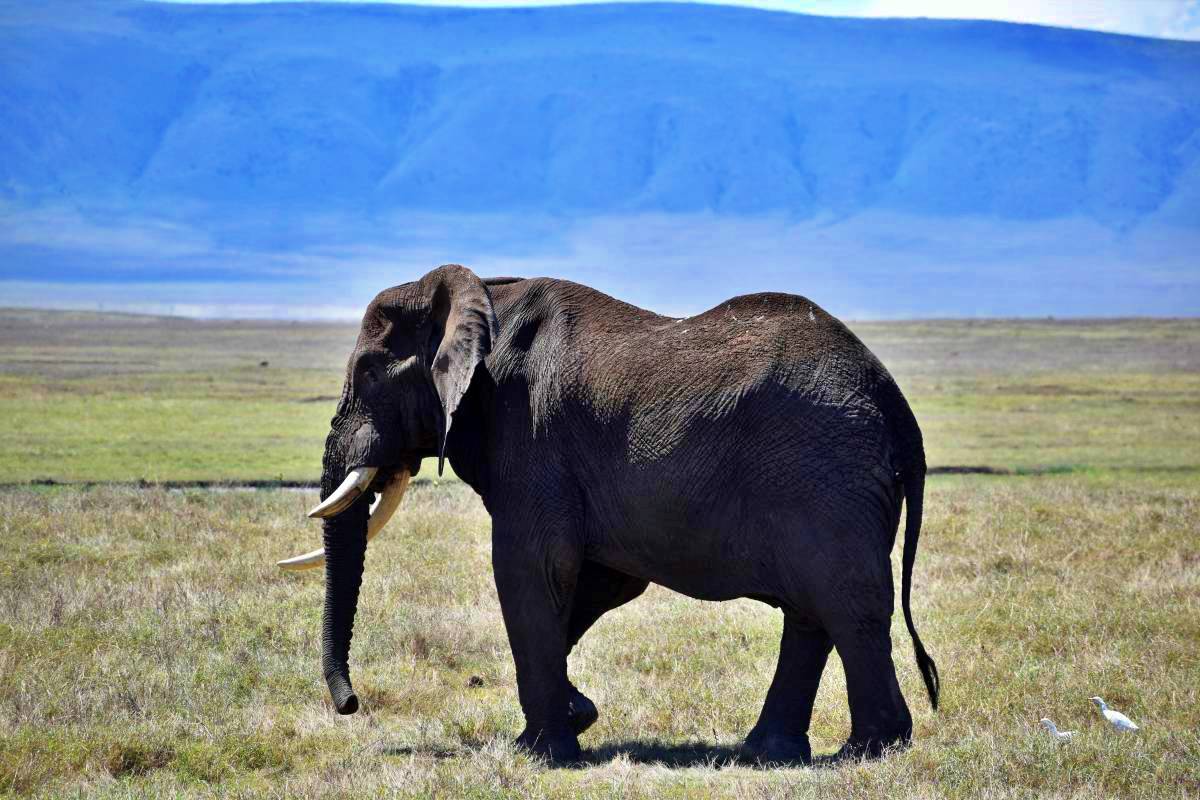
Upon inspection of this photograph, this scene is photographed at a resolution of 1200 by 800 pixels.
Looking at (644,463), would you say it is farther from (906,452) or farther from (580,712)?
(580,712)

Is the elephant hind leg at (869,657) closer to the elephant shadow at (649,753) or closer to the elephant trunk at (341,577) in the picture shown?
the elephant shadow at (649,753)

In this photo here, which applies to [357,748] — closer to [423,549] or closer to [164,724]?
[164,724]

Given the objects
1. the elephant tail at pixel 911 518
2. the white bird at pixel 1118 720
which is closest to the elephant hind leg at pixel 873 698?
the elephant tail at pixel 911 518

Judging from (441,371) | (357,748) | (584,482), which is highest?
(441,371)

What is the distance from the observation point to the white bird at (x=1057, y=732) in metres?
9.22

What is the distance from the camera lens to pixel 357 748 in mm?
9805

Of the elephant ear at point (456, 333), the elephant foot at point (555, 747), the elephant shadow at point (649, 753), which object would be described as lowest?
the elephant shadow at point (649, 753)

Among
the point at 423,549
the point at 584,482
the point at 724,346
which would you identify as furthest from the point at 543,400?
the point at 423,549

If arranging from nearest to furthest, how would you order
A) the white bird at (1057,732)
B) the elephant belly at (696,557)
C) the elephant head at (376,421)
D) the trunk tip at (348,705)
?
the elephant belly at (696,557) → the white bird at (1057,732) → the trunk tip at (348,705) → the elephant head at (376,421)

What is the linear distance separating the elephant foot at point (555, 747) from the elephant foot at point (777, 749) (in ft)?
3.32

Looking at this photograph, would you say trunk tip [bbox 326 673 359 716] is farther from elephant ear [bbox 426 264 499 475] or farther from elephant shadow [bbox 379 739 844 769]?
elephant ear [bbox 426 264 499 475]

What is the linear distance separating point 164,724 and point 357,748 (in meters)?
1.19

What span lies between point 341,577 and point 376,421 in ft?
3.52

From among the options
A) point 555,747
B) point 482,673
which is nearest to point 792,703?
point 555,747
